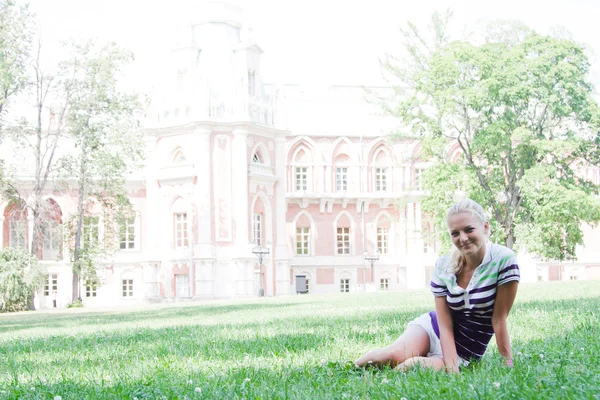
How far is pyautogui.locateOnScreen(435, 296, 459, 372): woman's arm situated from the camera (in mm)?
5004

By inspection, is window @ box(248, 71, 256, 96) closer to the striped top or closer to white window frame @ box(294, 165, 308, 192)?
white window frame @ box(294, 165, 308, 192)

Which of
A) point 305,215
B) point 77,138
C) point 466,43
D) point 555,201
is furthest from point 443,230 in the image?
point 305,215

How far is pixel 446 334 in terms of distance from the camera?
5.05 meters

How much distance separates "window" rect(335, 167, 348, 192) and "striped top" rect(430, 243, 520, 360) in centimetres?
4985

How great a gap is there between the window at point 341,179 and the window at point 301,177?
6.80 feet

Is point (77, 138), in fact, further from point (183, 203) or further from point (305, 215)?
point (305, 215)

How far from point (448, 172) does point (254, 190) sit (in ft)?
43.3

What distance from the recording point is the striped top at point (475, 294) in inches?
195

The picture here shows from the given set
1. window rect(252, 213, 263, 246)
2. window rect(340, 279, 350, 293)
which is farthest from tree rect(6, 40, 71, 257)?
window rect(340, 279, 350, 293)

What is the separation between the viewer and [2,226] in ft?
163

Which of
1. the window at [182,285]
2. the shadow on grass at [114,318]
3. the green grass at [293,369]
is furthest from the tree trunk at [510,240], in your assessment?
the green grass at [293,369]

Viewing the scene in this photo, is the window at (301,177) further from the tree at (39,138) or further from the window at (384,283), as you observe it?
the tree at (39,138)

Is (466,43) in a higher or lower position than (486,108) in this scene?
higher

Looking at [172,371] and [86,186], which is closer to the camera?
[172,371]
